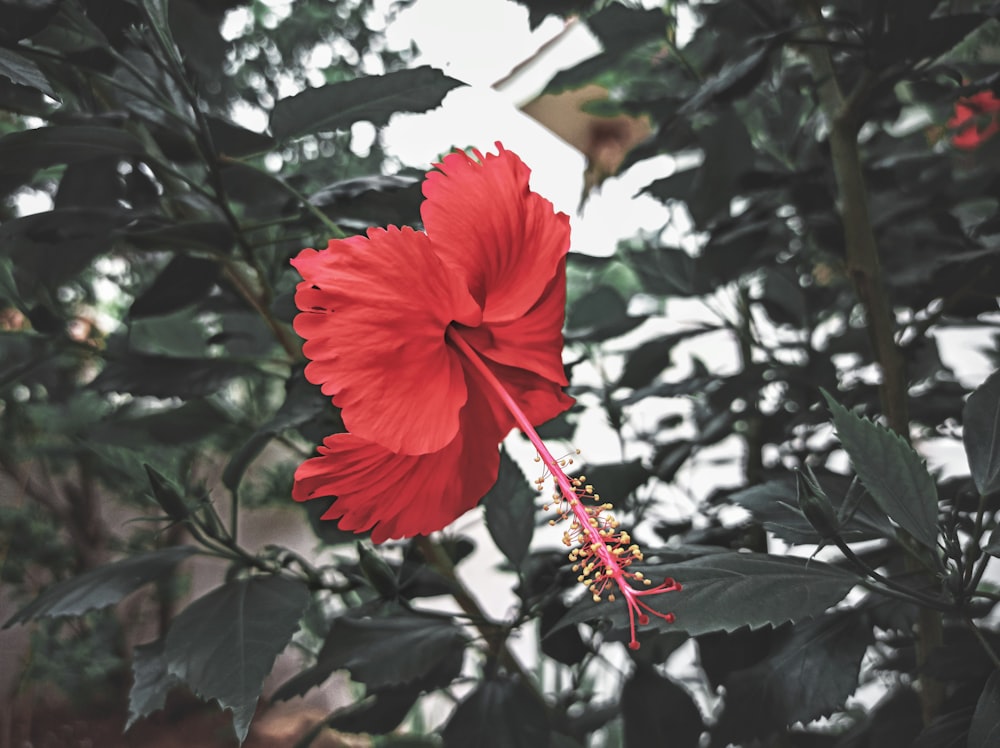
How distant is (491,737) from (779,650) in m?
0.19

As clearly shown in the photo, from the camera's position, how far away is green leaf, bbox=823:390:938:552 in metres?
0.36

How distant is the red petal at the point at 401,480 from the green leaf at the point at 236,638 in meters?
0.14

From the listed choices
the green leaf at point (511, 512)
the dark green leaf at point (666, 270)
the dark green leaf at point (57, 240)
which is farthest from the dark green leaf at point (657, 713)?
the dark green leaf at point (57, 240)

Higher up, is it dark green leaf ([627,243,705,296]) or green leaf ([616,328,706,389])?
dark green leaf ([627,243,705,296])

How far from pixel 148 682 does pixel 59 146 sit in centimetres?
31

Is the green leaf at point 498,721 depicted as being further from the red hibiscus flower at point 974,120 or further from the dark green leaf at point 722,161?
the red hibiscus flower at point 974,120

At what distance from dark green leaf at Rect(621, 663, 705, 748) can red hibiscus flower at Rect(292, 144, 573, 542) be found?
30 centimetres

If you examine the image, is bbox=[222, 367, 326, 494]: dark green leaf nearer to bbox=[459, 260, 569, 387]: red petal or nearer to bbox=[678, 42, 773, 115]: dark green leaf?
bbox=[459, 260, 569, 387]: red petal

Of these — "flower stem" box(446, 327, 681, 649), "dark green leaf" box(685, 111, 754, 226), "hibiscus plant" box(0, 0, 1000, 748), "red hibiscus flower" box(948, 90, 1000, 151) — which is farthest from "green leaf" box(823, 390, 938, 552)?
"red hibiscus flower" box(948, 90, 1000, 151)

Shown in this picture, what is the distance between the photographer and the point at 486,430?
331 millimetres

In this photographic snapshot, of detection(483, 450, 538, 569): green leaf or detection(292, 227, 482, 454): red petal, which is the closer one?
detection(292, 227, 482, 454): red petal

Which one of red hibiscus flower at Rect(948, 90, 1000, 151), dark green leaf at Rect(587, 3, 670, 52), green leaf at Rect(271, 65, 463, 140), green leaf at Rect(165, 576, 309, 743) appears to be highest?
dark green leaf at Rect(587, 3, 670, 52)

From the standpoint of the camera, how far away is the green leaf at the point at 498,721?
49 centimetres

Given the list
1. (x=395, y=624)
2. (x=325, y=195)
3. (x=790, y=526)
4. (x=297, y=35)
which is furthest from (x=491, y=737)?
(x=297, y=35)
